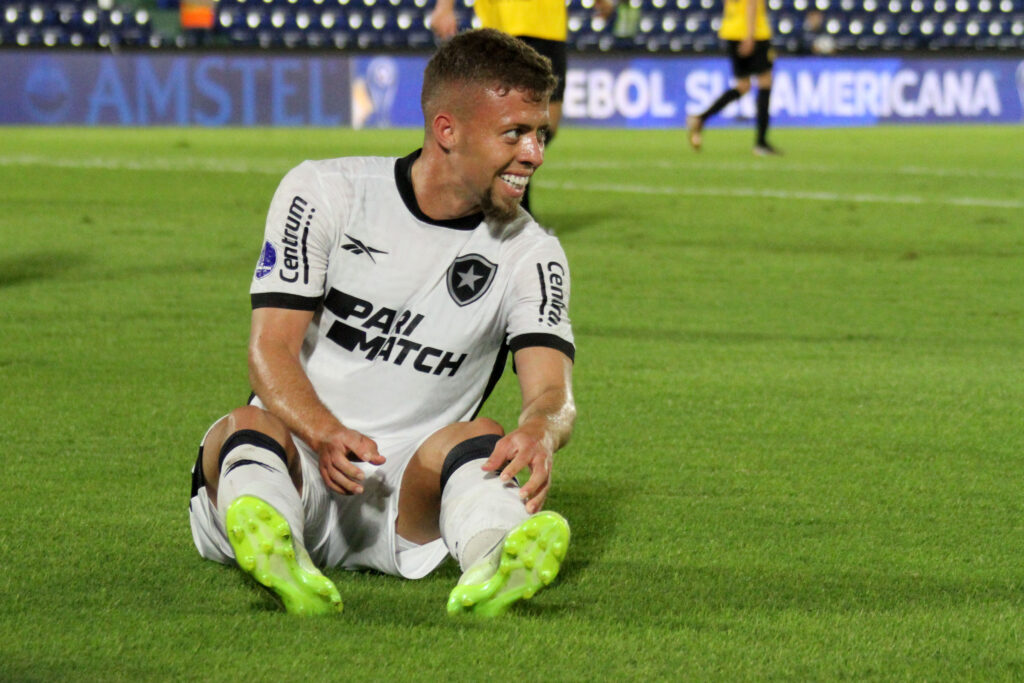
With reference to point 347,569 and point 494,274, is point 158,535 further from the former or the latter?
point 494,274

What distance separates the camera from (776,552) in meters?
2.92

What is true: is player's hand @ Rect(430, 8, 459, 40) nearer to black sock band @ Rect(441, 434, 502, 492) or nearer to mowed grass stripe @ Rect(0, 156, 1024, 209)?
mowed grass stripe @ Rect(0, 156, 1024, 209)

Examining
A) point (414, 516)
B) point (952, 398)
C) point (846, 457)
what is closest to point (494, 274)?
point (414, 516)

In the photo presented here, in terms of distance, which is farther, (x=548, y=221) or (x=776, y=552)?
(x=548, y=221)

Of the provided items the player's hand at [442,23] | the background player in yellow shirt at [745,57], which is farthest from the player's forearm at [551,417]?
the background player in yellow shirt at [745,57]

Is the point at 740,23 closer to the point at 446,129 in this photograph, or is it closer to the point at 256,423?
the point at 446,129

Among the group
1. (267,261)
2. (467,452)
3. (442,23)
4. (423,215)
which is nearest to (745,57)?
(442,23)

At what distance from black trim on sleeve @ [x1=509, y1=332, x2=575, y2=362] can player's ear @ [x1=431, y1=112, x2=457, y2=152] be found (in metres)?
0.35

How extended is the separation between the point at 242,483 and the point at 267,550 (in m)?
0.15

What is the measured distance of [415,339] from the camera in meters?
2.81

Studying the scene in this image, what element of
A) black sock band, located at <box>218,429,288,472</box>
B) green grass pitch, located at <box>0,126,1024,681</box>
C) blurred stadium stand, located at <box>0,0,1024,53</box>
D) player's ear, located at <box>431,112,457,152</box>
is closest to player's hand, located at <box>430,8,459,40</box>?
green grass pitch, located at <box>0,126,1024,681</box>

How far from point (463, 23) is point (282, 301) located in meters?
22.9

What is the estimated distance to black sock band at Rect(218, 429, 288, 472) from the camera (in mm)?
2584

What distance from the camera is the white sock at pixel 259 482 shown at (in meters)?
2.42
